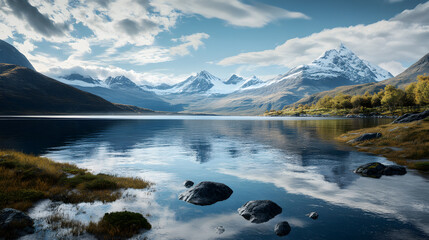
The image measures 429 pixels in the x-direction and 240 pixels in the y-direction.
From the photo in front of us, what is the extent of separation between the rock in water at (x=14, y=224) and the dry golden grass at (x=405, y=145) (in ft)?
126

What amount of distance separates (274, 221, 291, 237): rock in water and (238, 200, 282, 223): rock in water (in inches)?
58.3

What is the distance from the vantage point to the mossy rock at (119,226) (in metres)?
13.5

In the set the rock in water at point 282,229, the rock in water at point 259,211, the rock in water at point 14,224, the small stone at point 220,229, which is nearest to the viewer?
the rock in water at point 14,224

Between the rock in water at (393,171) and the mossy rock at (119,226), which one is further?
the rock in water at (393,171)

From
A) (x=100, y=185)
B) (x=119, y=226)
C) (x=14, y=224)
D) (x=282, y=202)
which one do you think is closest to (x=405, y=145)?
(x=282, y=202)

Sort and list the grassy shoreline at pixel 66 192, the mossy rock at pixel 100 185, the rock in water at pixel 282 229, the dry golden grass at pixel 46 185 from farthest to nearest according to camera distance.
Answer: the mossy rock at pixel 100 185 → the dry golden grass at pixel 46 185 → the rock in water at pixel 282 229 → the grassy shoreline at pixel 66 192

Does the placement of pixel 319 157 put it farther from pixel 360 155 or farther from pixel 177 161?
pixel 177 161

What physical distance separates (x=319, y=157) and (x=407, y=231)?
2600 centimetres

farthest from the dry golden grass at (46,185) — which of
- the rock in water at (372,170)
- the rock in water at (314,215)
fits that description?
the rock in water at (372,170)

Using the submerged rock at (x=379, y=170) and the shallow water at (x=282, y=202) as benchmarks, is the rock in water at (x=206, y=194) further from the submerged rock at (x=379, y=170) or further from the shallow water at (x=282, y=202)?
the submerged rock at (x=379, y=170)

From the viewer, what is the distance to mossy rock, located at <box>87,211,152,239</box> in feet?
44.2

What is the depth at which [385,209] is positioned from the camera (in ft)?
58.6

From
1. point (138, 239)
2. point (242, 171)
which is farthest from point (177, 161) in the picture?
point (138, 239)

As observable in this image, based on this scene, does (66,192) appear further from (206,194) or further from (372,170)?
(372,170)
